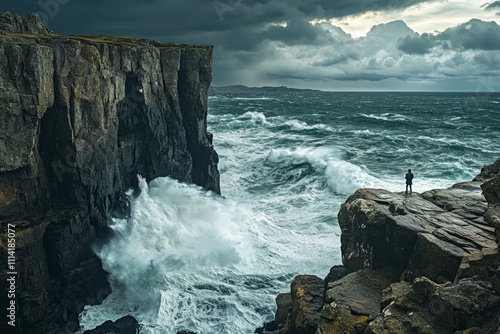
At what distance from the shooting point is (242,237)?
29875 mm

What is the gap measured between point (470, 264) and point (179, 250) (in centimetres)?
1902

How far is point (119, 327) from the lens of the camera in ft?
65.4

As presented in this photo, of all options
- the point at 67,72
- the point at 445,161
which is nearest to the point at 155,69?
the point at 67,72

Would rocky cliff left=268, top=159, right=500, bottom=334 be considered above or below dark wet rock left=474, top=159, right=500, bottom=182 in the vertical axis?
below

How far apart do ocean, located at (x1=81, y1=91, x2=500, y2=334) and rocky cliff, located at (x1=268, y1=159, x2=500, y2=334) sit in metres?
4.58

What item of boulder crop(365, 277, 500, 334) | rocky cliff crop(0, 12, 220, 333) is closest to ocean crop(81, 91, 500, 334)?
rocky cliff crop(0, 12, 220, 333)

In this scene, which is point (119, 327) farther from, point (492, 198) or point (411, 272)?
point (492, 198)

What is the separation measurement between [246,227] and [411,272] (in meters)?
17.9

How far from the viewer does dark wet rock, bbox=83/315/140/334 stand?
19.6 m

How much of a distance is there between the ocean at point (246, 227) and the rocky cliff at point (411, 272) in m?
4.58

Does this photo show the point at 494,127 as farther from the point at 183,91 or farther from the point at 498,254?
the point at 498,254

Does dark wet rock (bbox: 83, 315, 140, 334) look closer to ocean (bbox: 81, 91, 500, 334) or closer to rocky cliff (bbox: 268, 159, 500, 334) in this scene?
ocean (bbox: 81, 91, 500, 334)

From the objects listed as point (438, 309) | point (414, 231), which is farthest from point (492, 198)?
Result: point (438, 309)

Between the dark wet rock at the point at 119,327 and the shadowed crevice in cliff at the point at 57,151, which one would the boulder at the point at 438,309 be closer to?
Result: the dark wet rock at the point at 119,327
